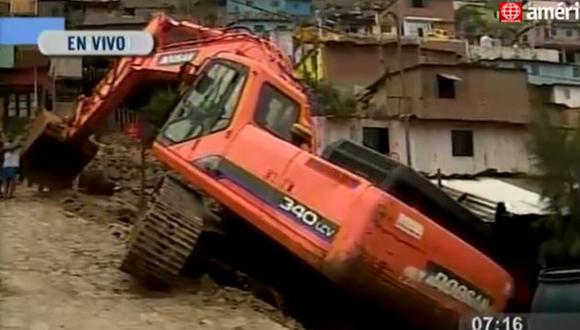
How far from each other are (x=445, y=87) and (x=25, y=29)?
20.8 metres

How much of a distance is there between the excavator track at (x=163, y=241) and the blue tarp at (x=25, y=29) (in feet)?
9.78

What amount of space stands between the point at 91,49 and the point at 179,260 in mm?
3580

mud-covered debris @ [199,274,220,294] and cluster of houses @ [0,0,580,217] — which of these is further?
cluster of houses @ [0,0,580,217]

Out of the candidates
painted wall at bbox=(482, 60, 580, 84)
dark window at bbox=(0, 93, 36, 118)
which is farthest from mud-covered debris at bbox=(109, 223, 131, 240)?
painted wall at bbox=(482, 60, 580, 84)

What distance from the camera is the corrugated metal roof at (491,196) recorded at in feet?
49.8

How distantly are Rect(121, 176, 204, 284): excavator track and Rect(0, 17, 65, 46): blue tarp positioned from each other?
2.98 m

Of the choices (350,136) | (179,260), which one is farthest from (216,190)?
(350,136)

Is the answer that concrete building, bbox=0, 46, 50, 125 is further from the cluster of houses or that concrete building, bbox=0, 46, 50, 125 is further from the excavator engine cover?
the excavator engine cover

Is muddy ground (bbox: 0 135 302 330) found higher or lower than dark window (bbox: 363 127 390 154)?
higher

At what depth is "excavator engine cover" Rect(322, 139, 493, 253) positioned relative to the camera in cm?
1075

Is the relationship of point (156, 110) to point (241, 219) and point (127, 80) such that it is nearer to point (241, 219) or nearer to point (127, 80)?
point (127, 80)

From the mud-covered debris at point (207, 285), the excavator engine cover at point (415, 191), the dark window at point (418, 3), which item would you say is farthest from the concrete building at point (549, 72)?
the mud-covered debris at point (207, 285)

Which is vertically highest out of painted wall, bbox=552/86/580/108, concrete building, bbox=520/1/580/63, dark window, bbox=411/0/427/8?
dark window, bbox=411/0/427/8
